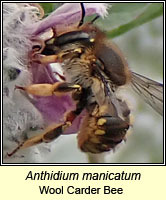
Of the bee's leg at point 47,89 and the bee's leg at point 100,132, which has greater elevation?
the bee's leg at point 47,89

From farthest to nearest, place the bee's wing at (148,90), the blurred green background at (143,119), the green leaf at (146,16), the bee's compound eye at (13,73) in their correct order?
the blurred green background at (143,119), the green leaf at (146,16), the bee's wing at (148,90), the bee's compound eye at (13,73)

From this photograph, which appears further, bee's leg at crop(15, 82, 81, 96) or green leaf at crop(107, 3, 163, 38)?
green leaf at crop(107, 3, 163, 38)

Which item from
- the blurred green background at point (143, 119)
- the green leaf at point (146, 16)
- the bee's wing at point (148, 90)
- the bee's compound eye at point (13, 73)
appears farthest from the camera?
the blurred green background at point (143, 119)

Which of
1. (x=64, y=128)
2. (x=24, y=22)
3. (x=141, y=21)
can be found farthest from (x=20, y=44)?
(x=141, y=21)

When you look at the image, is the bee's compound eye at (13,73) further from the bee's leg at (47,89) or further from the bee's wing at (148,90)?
the bee's wing at (148,90)

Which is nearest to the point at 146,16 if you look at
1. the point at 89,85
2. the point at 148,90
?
the point at 148,90

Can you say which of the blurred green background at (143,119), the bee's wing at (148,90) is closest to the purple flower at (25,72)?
the bee's wing at (148,90)

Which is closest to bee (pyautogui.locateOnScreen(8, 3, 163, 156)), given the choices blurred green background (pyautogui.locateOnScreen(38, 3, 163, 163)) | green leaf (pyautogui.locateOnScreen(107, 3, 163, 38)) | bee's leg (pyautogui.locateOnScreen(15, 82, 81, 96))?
bee's leg (pyautogui.locateOnScreen(15, 82, 81, 96))

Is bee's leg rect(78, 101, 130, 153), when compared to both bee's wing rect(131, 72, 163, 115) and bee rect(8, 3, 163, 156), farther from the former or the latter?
bee's wing rect(131, 72, 163, 115)

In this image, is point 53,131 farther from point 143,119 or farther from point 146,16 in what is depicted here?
point 143,119
